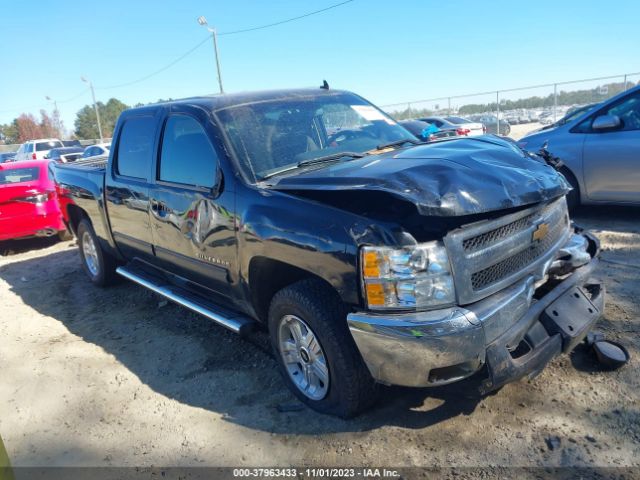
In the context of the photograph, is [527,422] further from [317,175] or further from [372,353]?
[317,175]

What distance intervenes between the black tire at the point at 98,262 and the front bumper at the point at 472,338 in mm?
4176

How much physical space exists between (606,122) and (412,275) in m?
4.70

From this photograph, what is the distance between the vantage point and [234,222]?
321 centimetres

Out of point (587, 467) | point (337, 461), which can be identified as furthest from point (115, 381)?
point (587, 467)

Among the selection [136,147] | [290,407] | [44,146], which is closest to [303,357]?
[290,407]

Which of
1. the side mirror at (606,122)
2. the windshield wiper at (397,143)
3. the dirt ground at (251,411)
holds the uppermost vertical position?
the windshield wiper at (397,143)

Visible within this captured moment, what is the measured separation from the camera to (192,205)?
11.9 ft

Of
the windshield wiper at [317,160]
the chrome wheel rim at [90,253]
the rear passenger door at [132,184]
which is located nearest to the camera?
the windshield wiper at [317,160]

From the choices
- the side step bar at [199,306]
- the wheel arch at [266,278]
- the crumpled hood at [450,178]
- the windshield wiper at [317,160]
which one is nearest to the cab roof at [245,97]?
the windshield wiper at [317,160]

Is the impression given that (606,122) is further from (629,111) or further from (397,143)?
(397,143)

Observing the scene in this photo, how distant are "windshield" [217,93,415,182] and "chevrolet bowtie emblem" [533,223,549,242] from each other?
1329 millimetres

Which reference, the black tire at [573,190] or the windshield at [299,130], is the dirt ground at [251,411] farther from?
the black tire at [573,190]

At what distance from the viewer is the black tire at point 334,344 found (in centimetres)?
269

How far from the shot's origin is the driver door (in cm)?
578
